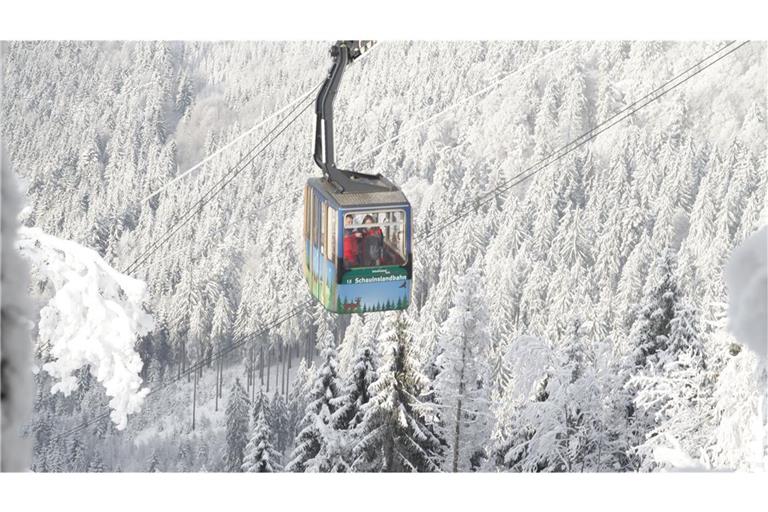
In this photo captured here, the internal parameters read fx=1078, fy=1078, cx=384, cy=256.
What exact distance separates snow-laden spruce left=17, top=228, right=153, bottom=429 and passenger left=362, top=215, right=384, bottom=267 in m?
5.23

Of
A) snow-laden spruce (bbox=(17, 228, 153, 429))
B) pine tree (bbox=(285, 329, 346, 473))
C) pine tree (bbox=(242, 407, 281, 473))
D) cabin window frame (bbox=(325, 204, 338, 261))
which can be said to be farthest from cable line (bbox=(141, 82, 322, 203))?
cabin window frame (bbox=(325, 204, 338, 261))

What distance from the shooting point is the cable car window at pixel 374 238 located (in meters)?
8.50

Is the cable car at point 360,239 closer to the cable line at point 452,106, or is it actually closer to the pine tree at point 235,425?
the pine tree at point 235,425

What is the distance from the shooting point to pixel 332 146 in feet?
28.1

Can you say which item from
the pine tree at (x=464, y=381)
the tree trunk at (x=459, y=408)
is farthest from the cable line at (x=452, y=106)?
the tree trunk at (x=459, y=408)

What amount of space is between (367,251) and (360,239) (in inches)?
4.4

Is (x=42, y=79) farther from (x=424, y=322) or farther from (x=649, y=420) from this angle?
(x=649, y=420)

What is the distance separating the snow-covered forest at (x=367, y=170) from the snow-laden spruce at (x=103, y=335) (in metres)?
0.11

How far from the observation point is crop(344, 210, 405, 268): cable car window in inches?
335

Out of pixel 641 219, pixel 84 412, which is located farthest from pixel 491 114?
pixel 84 412

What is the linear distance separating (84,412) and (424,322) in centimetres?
603

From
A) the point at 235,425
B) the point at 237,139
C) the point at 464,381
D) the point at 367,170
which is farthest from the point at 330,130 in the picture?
the point at 235,425

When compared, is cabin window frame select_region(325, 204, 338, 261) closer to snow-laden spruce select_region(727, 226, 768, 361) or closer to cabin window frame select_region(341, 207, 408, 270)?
cabin window frame select_region(341, 207, 408, 270)

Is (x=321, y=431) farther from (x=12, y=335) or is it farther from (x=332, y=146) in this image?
(x=12, y=335)
